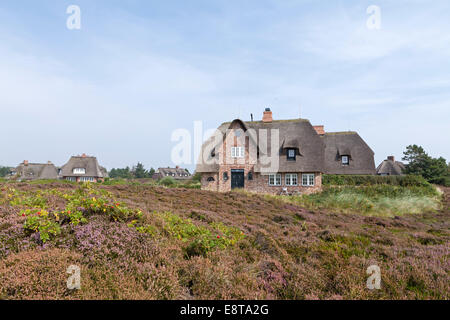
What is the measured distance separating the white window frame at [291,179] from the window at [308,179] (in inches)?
30.5

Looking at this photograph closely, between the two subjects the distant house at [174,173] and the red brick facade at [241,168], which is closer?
the red brick facade at [241,168]

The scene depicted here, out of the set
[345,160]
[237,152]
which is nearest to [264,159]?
[237,152]

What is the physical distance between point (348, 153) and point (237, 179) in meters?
14.4

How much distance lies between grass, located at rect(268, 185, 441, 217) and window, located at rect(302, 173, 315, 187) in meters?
2.42

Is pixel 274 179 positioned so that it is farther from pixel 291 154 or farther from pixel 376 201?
pixel 376 201

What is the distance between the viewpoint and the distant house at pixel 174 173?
9094 cm

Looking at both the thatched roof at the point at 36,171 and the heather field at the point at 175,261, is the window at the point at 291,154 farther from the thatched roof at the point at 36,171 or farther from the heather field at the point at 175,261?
the thatched roof at the point at 36,171

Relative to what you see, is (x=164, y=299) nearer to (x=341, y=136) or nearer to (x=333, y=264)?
(x=333, y=264)

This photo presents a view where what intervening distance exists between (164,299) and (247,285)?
1405mm

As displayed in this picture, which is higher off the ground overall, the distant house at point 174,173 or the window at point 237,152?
the window at point 237,152

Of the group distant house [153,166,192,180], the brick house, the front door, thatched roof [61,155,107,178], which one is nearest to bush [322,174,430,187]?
the brick house

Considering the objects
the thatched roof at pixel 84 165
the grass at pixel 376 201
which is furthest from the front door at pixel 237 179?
the thatched roof at pixel 84 165

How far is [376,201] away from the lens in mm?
19031

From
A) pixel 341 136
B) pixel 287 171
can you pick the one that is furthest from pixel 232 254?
pixel 341 136
